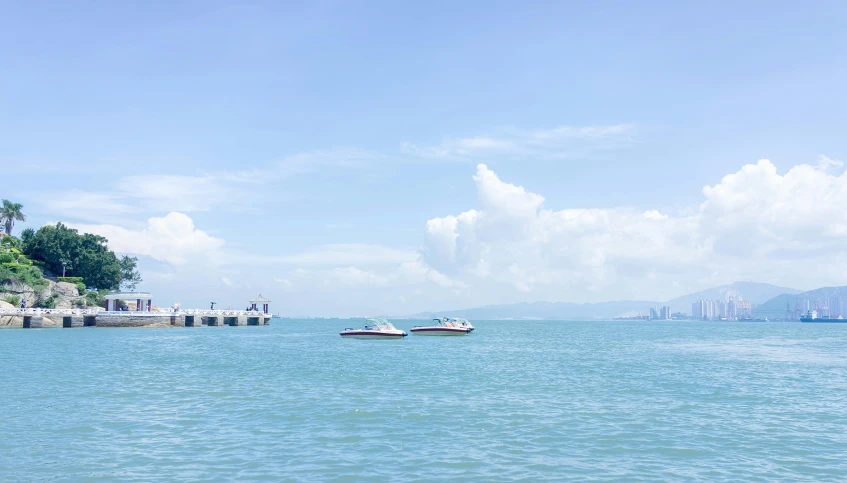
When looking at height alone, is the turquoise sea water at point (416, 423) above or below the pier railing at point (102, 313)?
below

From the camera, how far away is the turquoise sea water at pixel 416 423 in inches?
719

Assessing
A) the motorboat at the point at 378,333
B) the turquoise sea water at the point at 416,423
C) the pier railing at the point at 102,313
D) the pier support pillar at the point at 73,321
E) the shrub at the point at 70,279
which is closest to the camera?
the turquoise sea water at the point at 416,423

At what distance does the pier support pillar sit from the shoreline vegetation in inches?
372

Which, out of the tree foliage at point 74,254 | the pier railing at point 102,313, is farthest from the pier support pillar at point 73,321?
the tree foliage at point 74,254

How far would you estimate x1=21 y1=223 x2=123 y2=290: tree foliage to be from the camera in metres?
124

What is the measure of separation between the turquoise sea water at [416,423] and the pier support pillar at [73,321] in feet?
198

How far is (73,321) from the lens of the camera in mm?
102250

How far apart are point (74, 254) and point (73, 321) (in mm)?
28154

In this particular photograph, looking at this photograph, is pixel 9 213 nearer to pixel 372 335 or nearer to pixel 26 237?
pixel 26 237

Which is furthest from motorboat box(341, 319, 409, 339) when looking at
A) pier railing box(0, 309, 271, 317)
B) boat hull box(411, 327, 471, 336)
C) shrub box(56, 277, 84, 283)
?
shrub box(56, 277, 84, 283)

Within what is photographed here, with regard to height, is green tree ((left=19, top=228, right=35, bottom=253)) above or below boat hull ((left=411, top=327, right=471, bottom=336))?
above

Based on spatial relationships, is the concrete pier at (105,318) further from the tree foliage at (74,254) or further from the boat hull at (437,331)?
the boat hull at (437,331)

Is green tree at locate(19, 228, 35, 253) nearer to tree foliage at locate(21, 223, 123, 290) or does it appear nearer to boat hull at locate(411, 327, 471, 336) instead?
tree foliage at locate(21, 223, 123, 290)

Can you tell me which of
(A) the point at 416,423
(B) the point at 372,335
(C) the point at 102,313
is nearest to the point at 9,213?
(C) the point at 102,313
